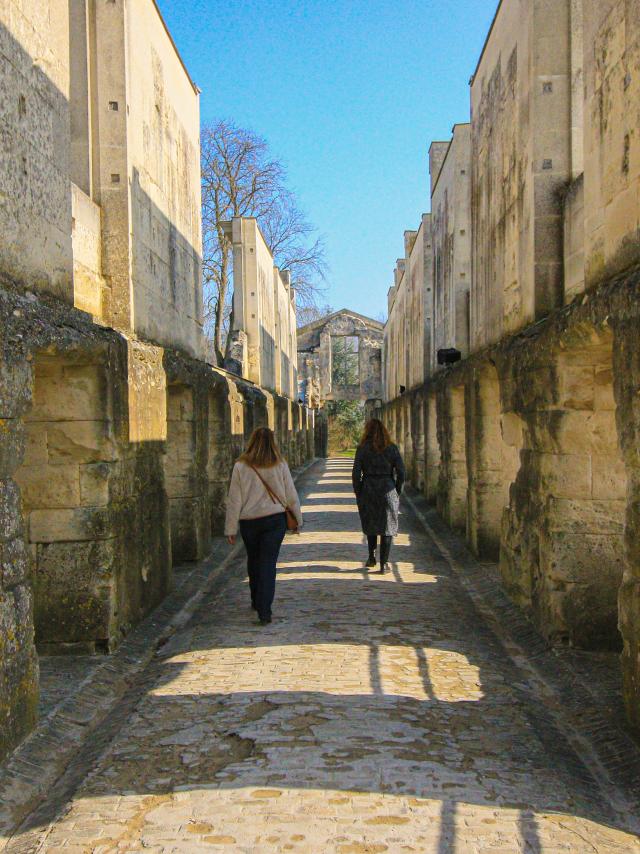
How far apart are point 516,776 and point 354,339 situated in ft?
161

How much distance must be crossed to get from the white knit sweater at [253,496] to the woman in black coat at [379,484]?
2.00 metres

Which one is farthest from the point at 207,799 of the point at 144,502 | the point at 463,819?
the point at 144,502

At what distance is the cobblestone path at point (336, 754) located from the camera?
11.5 ft

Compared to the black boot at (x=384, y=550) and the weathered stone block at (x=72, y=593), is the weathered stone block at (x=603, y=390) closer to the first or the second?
the black boot at (x=384, y=550)

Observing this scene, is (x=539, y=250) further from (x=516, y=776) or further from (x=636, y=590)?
(x=516, y=776)

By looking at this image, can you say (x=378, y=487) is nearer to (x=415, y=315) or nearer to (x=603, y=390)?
(x=603, y=390)

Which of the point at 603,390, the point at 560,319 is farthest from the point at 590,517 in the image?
the point at 560,319

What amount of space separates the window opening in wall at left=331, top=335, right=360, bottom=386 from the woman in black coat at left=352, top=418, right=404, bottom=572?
136 ft

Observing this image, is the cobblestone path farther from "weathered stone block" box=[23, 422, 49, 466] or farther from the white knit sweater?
"weathered stone block" box=[23, 422, 49, 466]

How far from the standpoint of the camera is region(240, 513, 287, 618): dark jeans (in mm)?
6965

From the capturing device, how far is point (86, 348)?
5.87 m

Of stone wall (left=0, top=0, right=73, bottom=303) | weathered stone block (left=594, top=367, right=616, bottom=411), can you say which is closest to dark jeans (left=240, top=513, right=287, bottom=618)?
stone wall (left=0, top=0, right=73, bottom=303)

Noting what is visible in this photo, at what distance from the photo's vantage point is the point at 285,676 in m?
5.53

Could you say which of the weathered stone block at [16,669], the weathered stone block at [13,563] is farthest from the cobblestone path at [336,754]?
the weathered stone block at [13,563]
